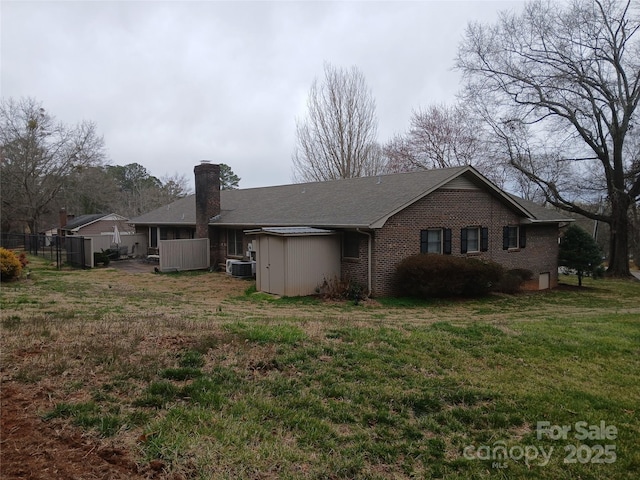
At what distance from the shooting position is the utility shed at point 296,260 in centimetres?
1623

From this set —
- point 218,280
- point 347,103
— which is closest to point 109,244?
point 218,280

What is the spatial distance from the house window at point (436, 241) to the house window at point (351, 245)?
2477 mm

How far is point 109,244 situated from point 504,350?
2848cm

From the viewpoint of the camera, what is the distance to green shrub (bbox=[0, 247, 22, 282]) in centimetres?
1645

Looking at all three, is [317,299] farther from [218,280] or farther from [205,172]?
[205,172]

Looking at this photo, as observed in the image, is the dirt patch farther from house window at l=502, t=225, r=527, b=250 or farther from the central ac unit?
house window at l=502, t=225, r=527, b=250

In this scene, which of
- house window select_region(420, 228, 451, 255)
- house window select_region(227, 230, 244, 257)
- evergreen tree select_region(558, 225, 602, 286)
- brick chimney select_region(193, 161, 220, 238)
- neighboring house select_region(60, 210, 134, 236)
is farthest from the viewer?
neighboring house select_region(60, 210, 134, 236)

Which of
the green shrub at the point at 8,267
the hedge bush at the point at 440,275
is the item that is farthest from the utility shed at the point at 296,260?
the green shrub at the point at 8,267

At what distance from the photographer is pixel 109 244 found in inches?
1203

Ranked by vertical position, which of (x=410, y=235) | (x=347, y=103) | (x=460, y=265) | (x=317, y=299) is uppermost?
(x=347, y=103)

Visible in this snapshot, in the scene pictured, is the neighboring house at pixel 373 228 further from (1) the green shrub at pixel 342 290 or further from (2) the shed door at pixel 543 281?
(1) the green shrub at pixel 342 290

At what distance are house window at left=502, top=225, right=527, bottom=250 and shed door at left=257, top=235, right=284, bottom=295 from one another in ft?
33.4

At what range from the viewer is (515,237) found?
21.0 metres

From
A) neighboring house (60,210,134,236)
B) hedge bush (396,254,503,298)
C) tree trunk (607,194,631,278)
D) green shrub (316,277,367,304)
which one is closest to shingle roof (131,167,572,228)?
hedge bush (396,254,503,298)
